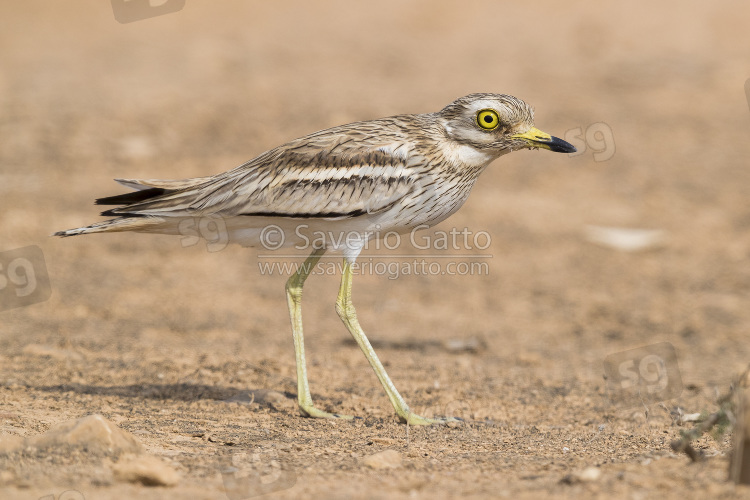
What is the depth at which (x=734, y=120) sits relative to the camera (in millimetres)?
11398

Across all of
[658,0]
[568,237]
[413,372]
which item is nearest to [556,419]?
[413,372]

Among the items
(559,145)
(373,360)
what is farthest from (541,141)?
(373,360)

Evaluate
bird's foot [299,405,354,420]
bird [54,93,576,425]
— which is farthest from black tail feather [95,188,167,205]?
bird's foot [299,405,354,420]

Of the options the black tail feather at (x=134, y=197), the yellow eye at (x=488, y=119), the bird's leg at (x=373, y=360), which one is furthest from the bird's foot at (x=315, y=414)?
the yellow eye at (x=488, y=119)

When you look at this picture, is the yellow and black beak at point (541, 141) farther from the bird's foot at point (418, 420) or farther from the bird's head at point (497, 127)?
the bird's foot at point (418, 420)

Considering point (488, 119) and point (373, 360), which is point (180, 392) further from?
point (488, 119)

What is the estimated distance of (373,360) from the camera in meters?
4.75

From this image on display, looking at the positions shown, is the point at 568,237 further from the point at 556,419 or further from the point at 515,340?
the point at 556,419

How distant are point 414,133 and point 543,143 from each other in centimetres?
71

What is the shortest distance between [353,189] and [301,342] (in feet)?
3.07

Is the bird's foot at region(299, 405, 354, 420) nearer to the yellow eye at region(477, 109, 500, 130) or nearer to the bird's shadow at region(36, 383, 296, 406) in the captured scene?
the bird's shadow at region(36, 383, 296, 406)

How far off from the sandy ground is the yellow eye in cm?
165

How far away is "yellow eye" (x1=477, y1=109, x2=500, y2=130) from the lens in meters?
4.71

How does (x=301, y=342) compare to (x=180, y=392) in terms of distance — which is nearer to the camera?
(x=301, y=342)
